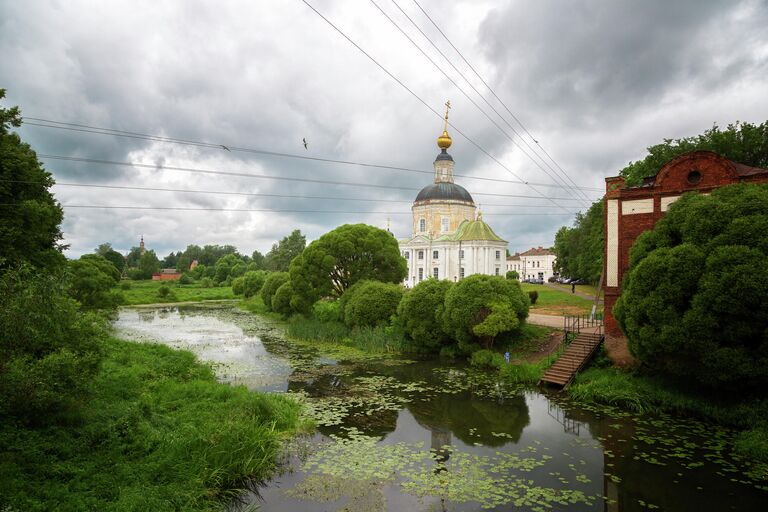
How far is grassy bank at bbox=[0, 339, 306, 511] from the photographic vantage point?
696 centimetres

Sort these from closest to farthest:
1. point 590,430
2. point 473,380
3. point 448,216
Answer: point 590,430, point 473,380, point 448,216

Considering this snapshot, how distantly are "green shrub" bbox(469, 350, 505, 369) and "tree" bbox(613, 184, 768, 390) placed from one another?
21.2 ft

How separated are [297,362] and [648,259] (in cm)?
1474

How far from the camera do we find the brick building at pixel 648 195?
1478cm

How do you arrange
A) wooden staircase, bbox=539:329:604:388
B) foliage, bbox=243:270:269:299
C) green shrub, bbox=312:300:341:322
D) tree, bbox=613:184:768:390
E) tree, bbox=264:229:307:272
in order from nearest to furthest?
tree, bbox=613:184:768:390 → wooden staircase, bbox=539:329:604:388 → green shrub, bbox=312:300:341:322 → foliage, bbox=243:270:269:299 → tree, bbox=264:229:307:272

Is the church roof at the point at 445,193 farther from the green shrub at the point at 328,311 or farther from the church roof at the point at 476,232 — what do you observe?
the green shrub at the point at 328,311

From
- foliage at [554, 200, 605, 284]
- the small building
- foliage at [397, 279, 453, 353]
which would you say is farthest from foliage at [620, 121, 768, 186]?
the small building

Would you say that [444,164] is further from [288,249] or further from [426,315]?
[426,315]

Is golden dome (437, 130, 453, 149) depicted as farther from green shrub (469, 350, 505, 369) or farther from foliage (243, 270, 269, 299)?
green shrub (469, 350, 505, 369)

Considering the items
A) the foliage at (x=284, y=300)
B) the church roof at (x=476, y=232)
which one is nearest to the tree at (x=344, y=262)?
the foliage at (x=284, y=300)

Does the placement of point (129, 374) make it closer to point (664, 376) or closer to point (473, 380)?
point (473, 380)

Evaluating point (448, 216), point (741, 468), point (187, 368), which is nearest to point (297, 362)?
point (187, 368)

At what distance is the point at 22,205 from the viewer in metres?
13.8

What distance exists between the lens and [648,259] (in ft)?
41.8
